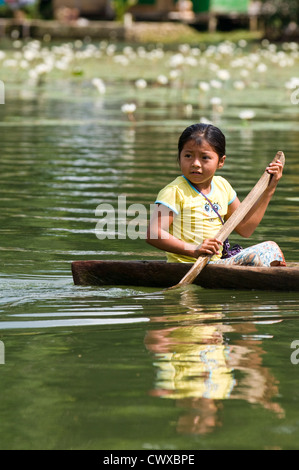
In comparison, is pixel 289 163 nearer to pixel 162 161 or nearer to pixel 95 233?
pixel 162 161

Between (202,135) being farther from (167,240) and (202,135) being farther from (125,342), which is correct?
(125,342)

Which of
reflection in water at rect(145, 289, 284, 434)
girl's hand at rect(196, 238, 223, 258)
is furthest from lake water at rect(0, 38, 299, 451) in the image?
girl's hand at rect(196, 238, 223, 258)

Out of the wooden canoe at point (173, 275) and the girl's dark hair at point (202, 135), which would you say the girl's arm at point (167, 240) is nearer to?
the wooden canoe at point (173, 275)

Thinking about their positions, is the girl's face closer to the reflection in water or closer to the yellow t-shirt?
the yellow t-shirt

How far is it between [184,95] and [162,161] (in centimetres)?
760

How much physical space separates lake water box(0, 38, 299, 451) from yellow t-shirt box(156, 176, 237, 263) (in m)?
0.34

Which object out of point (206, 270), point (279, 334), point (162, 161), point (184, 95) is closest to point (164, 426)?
point (279, 334)

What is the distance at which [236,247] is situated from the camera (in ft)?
19.2

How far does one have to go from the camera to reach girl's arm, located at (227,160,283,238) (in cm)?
577

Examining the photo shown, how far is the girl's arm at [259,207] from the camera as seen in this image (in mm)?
5773

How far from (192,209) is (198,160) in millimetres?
283

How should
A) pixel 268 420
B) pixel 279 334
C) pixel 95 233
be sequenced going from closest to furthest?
pixel 268 420 < pixel 279 334 < pixel 95 233

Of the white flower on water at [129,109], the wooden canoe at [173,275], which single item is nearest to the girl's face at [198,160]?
the wooden canoe at [173,275]

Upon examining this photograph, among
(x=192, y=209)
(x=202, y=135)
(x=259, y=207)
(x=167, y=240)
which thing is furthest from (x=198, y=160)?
(x=259, y=207)
